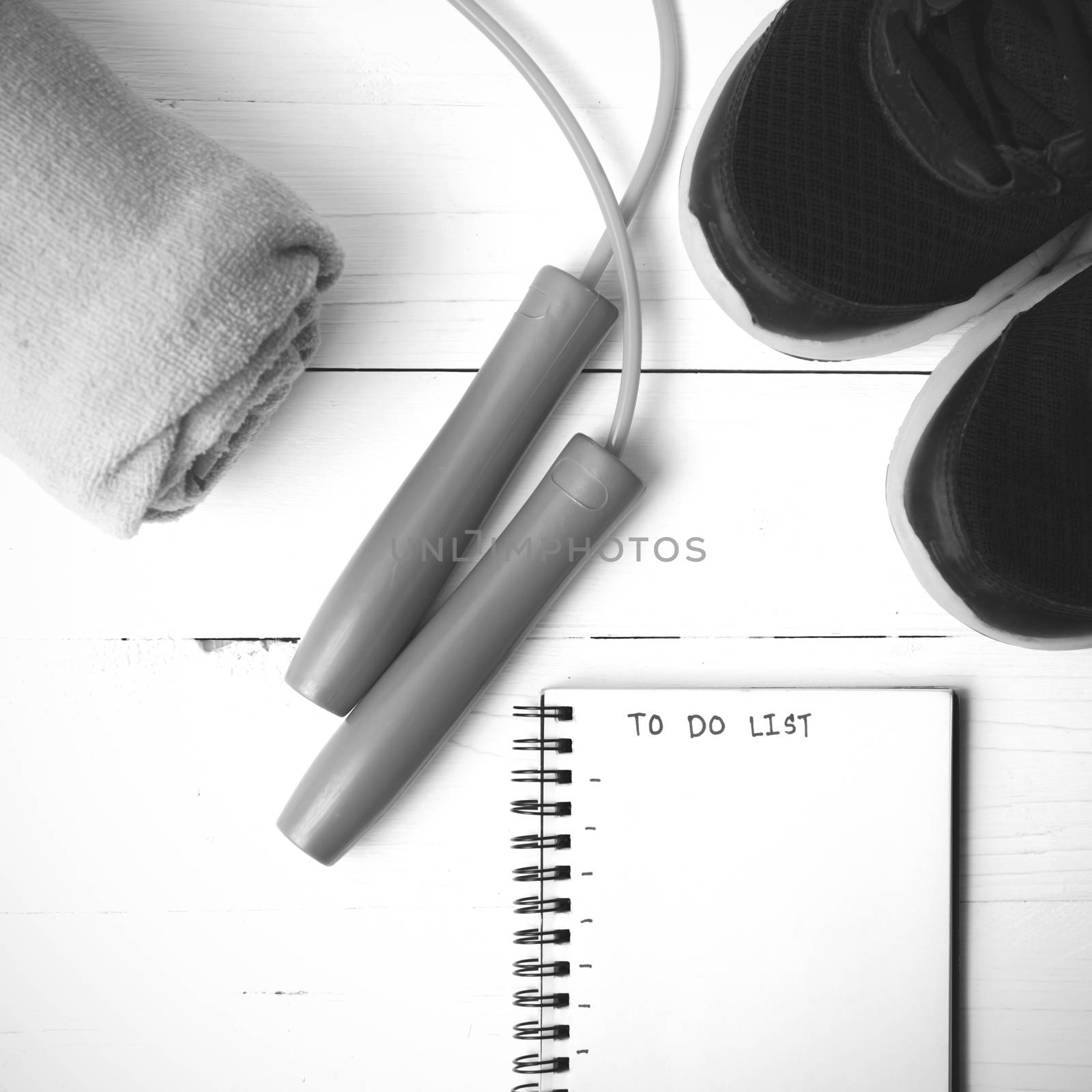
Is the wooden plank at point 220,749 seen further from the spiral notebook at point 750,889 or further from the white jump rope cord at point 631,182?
the white jump rope cord at point 631,182

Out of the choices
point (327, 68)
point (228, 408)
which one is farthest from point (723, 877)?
point (327, 68)

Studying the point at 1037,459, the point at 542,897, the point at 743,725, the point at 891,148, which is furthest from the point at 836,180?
the point at 542,897

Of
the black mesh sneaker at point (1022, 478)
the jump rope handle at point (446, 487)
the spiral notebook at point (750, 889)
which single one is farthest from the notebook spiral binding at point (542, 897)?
the black mesh sneaker at point (1022, 478)

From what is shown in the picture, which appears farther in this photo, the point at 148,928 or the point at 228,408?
the point at 148,928

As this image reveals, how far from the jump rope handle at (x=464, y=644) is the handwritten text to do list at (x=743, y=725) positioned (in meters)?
0.11

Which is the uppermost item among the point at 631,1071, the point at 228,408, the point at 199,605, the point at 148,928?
the point at 228,408

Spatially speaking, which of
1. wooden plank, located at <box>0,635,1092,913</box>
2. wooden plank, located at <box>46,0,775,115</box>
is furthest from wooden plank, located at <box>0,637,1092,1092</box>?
wooden plank, located at <box>46,0,775,115</box>

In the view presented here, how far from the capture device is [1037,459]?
46 cm

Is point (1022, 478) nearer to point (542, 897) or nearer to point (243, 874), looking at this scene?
point (542, 897)

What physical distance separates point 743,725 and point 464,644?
170 mm

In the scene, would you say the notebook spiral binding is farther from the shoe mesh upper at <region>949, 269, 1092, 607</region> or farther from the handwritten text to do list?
the shoe mesh upper at <region>949, 269, 1092, 607</region>

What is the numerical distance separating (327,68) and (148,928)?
504 mm

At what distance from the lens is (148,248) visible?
385 millimetres

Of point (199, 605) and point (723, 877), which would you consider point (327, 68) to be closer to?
point (199, 605)
